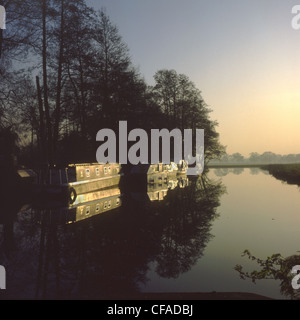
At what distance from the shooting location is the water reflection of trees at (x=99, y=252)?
4.74 meters

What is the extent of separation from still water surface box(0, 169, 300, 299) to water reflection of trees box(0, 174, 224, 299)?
15 millimetres

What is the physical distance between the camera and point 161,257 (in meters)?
6.45

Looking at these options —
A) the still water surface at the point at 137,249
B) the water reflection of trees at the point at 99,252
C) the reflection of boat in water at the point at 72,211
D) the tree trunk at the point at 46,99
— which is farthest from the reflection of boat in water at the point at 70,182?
the water reflection of trees at the point at 99,252

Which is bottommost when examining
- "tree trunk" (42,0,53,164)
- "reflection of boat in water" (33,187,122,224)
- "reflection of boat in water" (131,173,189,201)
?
"reflection of boat in water" (131,173,189,201)

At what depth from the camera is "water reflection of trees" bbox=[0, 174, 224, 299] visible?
474 centimetres

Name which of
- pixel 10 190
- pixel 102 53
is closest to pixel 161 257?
pixel 10 190

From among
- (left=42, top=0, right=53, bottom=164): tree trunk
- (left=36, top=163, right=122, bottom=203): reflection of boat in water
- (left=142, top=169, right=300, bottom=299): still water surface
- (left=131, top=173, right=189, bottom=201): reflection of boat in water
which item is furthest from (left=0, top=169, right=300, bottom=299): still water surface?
(left=42, top=0, right=53, bottom=164): tree trunk

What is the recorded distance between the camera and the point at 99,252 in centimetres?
675

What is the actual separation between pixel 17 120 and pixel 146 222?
25.4ft

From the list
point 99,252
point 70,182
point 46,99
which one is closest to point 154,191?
point 70,182

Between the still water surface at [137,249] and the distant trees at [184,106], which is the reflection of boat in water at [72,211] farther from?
the distant trees at [184,106]

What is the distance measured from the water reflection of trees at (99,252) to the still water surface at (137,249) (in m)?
0.01

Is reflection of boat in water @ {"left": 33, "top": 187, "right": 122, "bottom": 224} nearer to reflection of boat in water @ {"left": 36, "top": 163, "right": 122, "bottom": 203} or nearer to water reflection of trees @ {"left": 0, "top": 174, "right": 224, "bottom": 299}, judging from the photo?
water reflection of trees @ {"left": 0, "top": 174, "right": 224, "bottom": 299}
